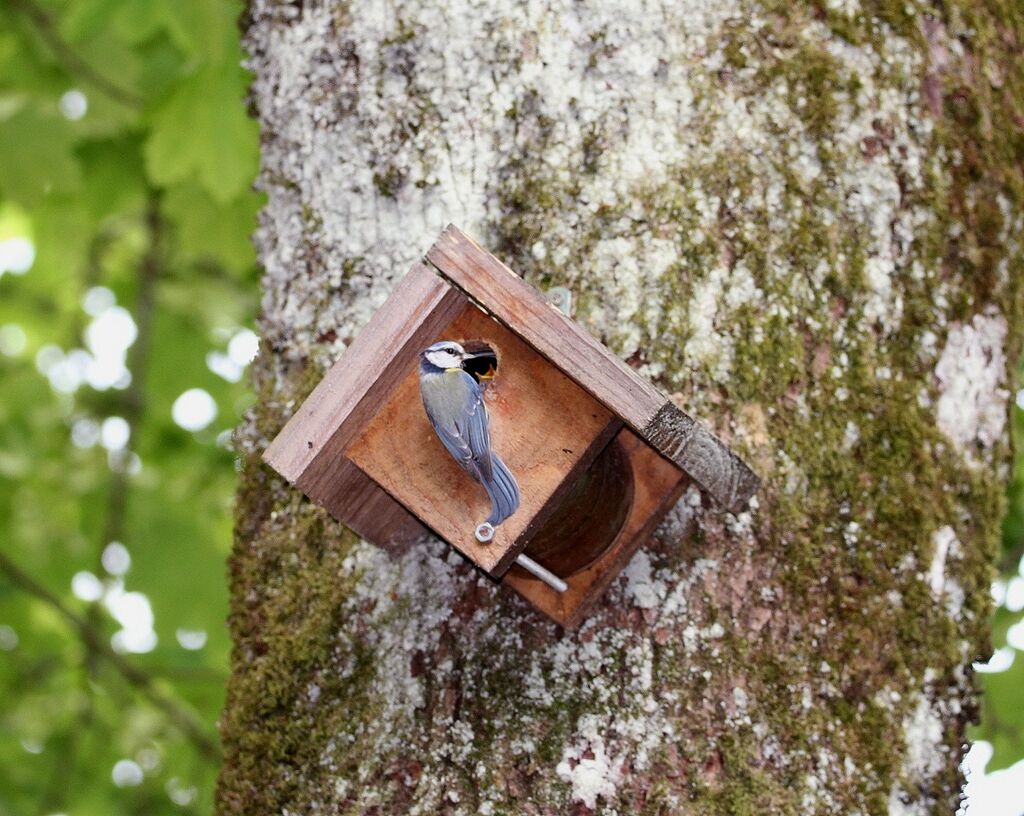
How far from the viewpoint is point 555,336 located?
4.53ft

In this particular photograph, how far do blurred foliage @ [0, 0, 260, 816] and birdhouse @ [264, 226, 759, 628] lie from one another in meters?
1.24

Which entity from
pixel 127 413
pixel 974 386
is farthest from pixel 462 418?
pixel 127 413

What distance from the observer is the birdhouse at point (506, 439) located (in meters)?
1.38

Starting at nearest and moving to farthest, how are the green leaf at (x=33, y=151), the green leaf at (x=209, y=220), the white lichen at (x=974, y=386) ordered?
the white lichen at (x=974, y=386)
the green leaf at (x=33, y=151)
the green leaf at (x=209, y=220)

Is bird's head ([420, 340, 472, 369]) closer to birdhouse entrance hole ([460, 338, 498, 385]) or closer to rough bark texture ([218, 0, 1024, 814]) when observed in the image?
birdhouse entrance hole ([460, 338, 498, 385])

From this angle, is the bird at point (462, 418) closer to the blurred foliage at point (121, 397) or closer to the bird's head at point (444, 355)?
the bird's head at point (444, 355)

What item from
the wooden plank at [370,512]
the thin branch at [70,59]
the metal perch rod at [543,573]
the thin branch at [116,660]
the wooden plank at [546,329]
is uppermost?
the thin branch at [70,59]

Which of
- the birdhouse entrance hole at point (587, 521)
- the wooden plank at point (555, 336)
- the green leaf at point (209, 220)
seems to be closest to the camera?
the wooden plank at point (555, 336)

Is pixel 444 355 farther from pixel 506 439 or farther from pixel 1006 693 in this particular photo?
pixel 1006 693

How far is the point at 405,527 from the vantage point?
1.64 m

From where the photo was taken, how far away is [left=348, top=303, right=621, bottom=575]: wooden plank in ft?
4.83

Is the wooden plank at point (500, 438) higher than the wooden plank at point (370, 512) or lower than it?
higher

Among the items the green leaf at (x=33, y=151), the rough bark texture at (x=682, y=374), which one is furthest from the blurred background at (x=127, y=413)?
the rough bark texture at (x=682, y=374)

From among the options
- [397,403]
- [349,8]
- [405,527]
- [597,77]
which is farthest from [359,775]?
[349,8]
